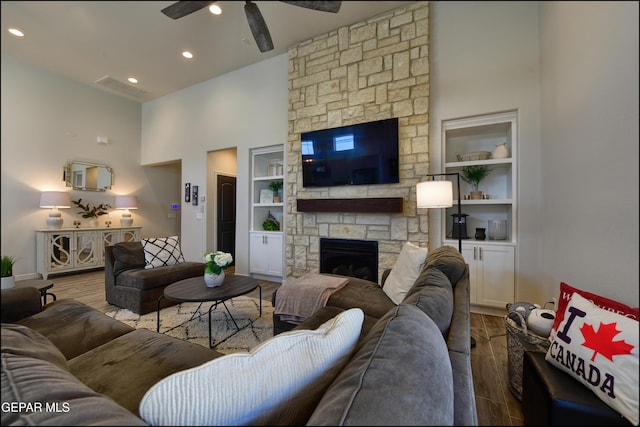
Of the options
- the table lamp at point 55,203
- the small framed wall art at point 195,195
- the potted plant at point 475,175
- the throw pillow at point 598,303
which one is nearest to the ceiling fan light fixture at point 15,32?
the table lamp at point 55,203

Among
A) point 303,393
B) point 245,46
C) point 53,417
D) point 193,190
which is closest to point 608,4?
point 303,393

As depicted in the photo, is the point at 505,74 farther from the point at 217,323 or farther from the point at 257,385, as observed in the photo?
the point at 217,323

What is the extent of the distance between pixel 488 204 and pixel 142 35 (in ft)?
10.8

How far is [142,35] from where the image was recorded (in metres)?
0.98

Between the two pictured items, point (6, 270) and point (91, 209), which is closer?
point (6, 270)

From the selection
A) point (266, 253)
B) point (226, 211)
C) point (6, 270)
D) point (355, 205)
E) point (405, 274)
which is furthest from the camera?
point (226, 211)

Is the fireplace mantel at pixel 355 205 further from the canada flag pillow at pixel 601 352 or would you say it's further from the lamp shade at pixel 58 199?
the lamp shade at pixel 58 199

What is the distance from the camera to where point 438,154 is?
2.73m

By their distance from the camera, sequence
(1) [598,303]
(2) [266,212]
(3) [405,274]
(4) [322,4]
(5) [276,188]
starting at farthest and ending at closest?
(2) [266,212] < (5) [276,188] < (3) [405,274] < (4) [322,4] < (1) [598,303]

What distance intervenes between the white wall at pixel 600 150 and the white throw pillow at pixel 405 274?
825 mm

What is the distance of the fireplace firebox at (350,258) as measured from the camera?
2.94m

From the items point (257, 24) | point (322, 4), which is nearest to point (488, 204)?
point (322, 4)

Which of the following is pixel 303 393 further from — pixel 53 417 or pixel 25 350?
pixel 25 350

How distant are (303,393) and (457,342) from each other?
0.48 m
